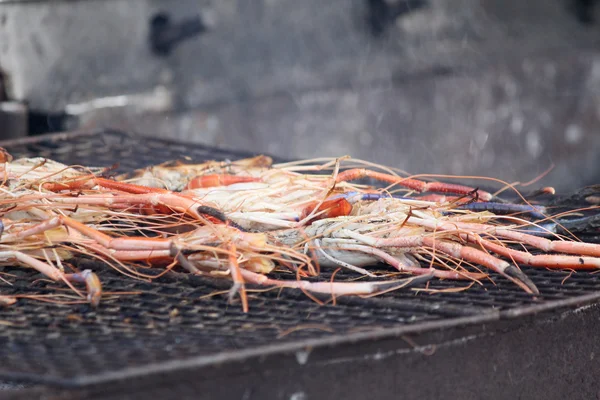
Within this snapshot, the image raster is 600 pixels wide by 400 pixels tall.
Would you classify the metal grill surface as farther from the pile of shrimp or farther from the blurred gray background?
the blurred gray background

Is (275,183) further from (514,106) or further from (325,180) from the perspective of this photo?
(514,106)

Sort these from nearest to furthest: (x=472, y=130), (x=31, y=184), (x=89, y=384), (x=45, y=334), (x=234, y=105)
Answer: (x=89, y=384), (x=45, y=334), (x=31, y=184), (x=234, y=105), (x=472, y=130)

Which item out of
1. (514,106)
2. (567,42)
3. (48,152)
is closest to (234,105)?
(48,152)

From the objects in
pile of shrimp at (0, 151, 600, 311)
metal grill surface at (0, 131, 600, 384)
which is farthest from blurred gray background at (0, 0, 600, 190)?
metal grill surface at (0, 131, 600, 384)

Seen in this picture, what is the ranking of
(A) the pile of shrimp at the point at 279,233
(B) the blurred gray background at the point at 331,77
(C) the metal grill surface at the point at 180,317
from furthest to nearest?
(B) the blurred gray background at the point at 331,77 < (A) the pile of shrimp at the point at 279,233 < (C) the metal grill surface at the point at 180,317

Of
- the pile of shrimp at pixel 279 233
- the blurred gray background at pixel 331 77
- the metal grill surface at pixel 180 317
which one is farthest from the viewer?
the blurred gray background at pixel 331 77

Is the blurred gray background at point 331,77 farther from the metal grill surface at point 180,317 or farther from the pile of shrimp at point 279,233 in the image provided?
the metal grill surface at point 180,317

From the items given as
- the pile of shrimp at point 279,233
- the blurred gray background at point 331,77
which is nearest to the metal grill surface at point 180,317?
the pile of shrimp at point 279,233
